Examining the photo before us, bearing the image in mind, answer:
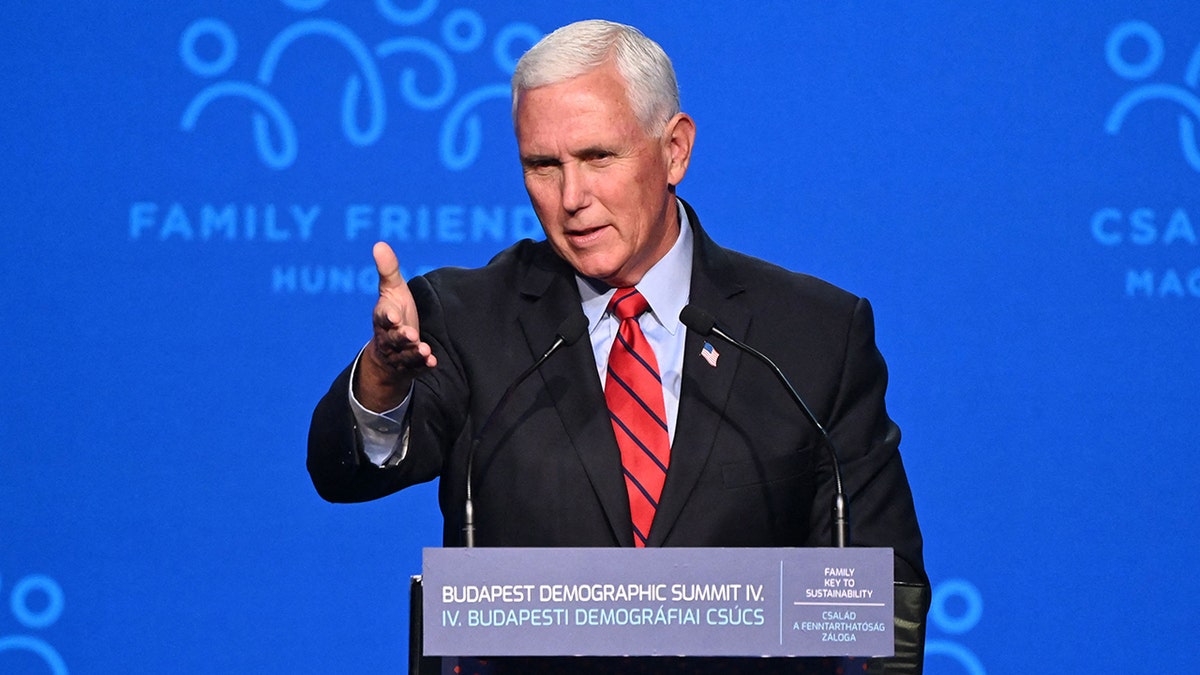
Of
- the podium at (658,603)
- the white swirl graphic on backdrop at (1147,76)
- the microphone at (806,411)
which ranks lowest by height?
the podium at (658,603)

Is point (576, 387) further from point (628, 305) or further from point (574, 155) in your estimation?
point (574, 155)

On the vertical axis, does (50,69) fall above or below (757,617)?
above

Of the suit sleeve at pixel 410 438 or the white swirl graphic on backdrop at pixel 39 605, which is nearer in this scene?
the suit sleeve at pixel 410 438

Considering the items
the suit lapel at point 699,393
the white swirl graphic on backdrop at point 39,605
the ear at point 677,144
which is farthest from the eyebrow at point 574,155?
the white swirl graphic on backdrop at point 39,605

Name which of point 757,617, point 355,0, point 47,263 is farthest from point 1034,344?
point 47,263

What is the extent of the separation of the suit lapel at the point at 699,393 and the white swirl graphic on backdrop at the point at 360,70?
100cm

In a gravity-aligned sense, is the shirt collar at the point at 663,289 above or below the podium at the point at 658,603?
above

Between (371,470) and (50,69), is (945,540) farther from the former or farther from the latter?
(50,69)

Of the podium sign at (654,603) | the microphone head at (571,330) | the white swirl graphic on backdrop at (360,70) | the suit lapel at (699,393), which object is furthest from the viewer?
the white swirl graphic on backdrop at (360,70)

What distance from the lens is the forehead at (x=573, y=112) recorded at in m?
2.06

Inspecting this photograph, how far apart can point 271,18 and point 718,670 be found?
1929mm

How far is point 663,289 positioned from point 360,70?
1.15 m

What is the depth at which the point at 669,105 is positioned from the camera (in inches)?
87.8

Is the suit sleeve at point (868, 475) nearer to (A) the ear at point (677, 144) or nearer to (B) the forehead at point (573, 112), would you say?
(A) the ear at point (677, 144)
